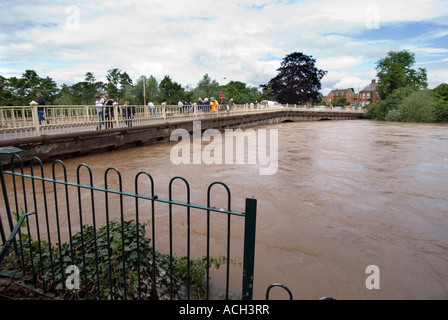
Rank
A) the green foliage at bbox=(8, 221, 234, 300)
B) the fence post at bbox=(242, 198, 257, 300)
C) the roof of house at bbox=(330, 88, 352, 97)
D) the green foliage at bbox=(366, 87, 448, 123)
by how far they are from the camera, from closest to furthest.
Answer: the fence post at bbox=(242, 198, 257, 300) → the green foliage at bbox=(8, 221, 234, 300) → the green foliage at bbox=(366, 87, 448, 123) → the roof of house at bbox=(330, 88, 352, 97)

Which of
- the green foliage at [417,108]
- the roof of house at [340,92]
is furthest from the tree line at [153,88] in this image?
the roof of house at [340,92]

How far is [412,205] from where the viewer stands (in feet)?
21.7

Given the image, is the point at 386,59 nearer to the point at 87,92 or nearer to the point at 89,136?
the point at 89,136

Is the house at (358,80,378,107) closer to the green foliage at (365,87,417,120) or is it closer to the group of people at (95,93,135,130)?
the green foliage at (365,87,417,120)

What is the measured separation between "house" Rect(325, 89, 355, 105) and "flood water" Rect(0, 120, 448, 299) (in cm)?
12028

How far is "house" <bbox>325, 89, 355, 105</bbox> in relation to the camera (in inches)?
4729

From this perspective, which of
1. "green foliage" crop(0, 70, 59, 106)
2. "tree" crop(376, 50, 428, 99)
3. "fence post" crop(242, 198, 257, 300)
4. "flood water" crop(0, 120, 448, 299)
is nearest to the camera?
"fence post" crop(242, 198, 257, 300)

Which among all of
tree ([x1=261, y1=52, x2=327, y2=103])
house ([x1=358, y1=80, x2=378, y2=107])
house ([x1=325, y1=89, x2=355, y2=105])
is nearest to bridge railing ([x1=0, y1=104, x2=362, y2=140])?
tree ([x1=261, y1=52, x2=327, y2=103])

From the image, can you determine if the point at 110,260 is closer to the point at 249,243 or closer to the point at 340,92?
the point at 249,243

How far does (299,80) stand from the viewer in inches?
2552

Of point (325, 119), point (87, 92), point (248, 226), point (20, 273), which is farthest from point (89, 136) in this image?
point (87, 92)

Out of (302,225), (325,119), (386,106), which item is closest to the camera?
(302,225)

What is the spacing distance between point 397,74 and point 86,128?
61.4 metres
